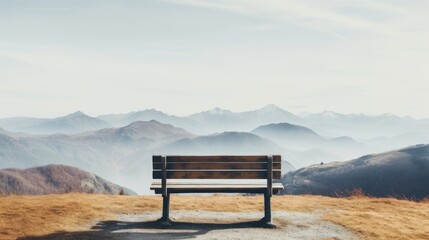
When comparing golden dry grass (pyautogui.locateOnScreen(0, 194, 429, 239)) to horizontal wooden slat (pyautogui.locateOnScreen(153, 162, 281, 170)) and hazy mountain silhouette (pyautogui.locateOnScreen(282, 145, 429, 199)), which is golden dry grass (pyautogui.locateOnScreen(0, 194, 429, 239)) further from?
hazy mountain silhouette (pyautogui.locateOnScreen(282, 145, 429, 199))

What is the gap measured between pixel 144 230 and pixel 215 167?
88.0 inches

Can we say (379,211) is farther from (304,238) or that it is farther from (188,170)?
(188,170)

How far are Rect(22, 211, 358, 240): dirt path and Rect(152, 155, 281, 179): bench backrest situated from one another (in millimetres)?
1273

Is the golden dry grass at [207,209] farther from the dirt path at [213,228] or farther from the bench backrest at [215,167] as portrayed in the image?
the bench backrest at [215,167]

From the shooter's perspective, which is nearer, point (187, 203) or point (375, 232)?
point (375, 232)

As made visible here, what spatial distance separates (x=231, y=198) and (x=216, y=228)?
508 centimetres

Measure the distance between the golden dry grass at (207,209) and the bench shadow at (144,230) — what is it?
0.46 meters

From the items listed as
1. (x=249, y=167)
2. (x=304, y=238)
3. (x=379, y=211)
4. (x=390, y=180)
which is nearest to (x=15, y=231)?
(x=249, y=167)

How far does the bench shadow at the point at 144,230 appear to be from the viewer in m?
10.3

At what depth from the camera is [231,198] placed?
16.4 meters

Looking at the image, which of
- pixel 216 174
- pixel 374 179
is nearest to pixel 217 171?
pixel 216 174

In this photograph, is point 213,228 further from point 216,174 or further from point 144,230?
point 144,230

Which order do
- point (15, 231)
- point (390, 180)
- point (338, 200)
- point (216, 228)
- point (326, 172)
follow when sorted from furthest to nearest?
point (326, 172)
point (390, 180)
point (338, 200)
point (216, 228)
point (15, 231)

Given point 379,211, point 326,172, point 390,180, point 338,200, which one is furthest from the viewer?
point 326,172
